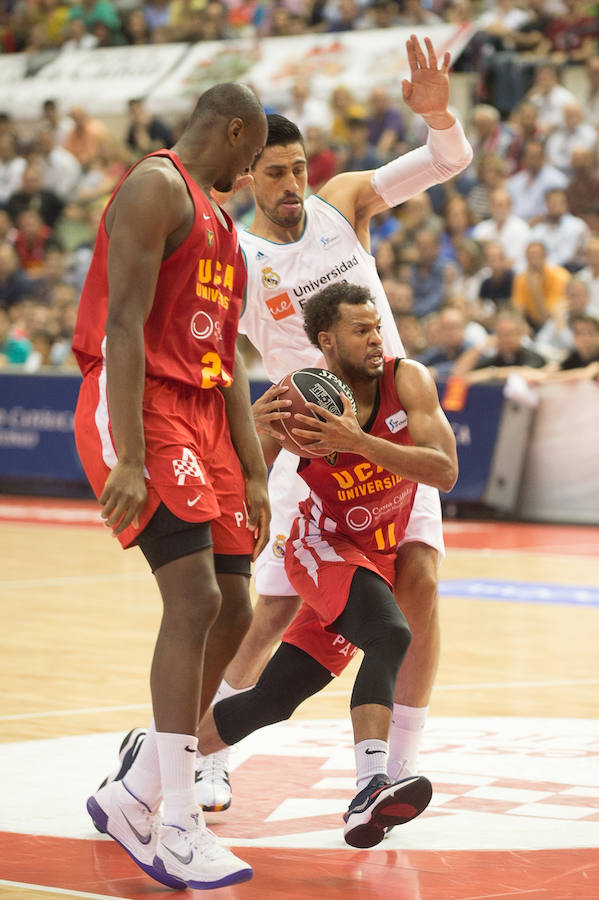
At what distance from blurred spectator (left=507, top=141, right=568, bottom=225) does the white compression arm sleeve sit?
11.2 metres

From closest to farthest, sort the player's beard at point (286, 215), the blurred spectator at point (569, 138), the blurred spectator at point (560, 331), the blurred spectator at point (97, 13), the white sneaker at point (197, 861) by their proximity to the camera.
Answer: the white sneaker at point (197, 861), the player's beard at point (286, 215), the blurred spectator at point (560, 331), the blurred spectator at point (569, 138), the blurred spectator at point (97, 13)

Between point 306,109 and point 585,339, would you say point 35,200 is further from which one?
point 585,339

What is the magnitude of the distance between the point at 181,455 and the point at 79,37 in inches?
813

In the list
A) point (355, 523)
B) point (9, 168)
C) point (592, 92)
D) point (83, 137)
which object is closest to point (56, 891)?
point (355, 523)

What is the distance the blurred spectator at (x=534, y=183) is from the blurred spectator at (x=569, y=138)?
12 cm

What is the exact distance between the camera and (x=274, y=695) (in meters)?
4.48

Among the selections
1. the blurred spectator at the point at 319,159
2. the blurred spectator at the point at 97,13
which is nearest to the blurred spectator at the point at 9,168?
the blurred spectator at the point at 97,13

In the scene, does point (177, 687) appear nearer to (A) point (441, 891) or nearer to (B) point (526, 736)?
(A) point (441, 891)

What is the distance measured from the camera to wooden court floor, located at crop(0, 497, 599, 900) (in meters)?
3.87

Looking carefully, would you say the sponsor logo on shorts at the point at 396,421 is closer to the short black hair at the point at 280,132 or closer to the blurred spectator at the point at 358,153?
the short black hair at the point at 280,132

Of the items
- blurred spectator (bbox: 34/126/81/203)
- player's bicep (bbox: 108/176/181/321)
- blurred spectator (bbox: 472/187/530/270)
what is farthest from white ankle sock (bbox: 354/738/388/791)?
blurred spectator (bbox: 34/126/81/203)

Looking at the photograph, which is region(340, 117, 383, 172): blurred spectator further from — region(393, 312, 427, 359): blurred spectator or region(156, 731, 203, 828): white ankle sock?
region(156, 731, 203, 828): white ankle sock

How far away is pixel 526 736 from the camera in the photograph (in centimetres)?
561

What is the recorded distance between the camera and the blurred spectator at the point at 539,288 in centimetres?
1473
